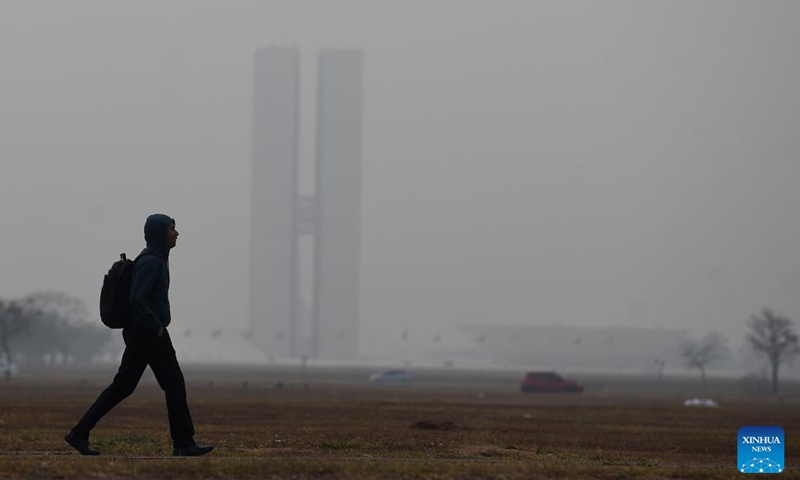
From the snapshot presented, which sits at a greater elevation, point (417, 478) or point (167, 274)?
point (167, 274)

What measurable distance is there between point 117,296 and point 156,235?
813 millimetres

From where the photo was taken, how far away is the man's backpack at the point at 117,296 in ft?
46.5

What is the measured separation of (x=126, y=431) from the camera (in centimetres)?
2475

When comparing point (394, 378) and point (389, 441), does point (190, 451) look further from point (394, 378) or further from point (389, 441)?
point (394, 378)

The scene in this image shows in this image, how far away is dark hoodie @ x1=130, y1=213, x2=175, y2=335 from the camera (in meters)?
14.0

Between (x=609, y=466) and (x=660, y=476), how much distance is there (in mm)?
1160

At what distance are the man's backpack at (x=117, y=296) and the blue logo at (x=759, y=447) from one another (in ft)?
21.1

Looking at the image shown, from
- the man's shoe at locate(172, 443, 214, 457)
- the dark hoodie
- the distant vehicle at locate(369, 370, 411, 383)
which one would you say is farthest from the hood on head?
the distant vehicle at locate(369, 370, 411, 383)

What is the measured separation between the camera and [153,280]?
14180 mm

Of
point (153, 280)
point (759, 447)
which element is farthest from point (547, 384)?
point (759, 447)

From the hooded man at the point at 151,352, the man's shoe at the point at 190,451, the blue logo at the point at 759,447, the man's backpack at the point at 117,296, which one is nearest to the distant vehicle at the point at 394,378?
the man's shoe at the point at 190,451

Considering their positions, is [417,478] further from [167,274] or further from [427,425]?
[427,425]

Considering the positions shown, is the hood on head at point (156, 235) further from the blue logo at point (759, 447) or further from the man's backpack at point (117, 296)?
the blue logo at point (759, 447)

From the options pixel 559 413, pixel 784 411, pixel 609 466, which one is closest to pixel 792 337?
pixel 784 411
